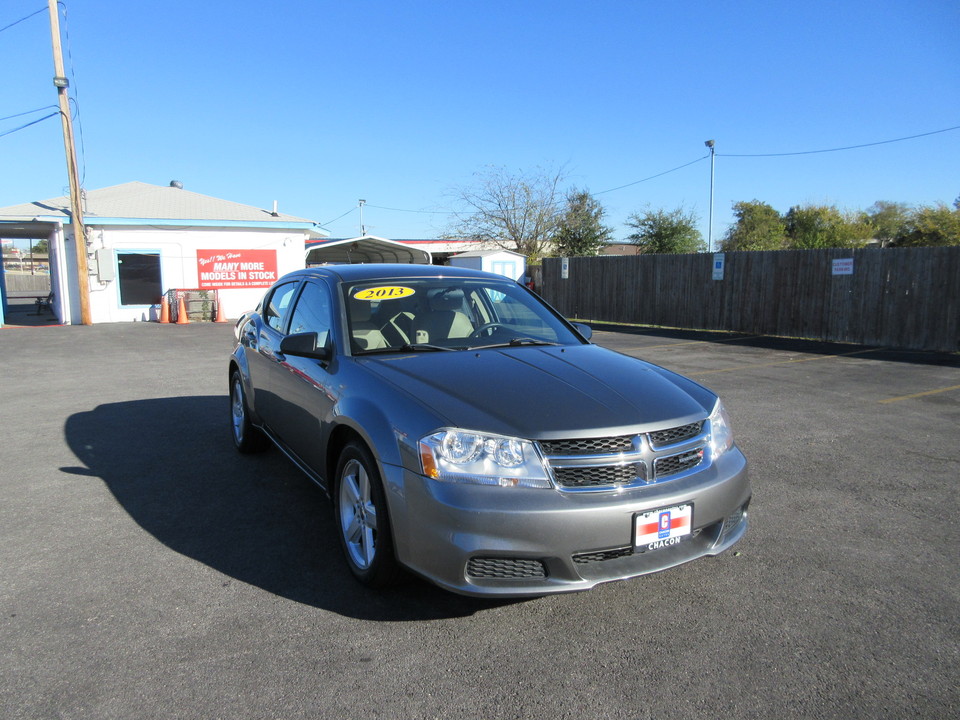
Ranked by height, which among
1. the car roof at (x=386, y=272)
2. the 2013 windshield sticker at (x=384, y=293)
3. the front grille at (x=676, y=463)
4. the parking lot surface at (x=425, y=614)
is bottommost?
the parking lot surface at (x=425, y=614)

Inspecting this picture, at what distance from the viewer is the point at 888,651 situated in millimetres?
2779

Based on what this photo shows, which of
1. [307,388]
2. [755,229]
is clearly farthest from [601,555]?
[755,229]

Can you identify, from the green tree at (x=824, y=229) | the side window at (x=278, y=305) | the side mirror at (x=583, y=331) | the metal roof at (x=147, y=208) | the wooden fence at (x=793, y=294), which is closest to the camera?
the side mirror at (x=583, y=331)

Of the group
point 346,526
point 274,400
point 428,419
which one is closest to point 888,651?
point 428,419

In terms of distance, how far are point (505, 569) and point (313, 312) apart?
2370 millimetres

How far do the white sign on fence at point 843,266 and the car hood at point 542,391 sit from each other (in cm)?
1332

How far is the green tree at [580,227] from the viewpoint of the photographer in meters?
38.7

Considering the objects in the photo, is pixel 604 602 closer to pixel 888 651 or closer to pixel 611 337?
pixel 888 651

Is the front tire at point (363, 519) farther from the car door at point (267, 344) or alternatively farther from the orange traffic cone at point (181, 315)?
the orange traffic cone at point (181, 315)

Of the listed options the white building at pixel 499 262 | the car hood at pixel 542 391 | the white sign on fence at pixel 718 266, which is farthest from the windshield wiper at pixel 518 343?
the white building at pixel 499 262

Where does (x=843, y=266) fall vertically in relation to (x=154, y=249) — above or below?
below

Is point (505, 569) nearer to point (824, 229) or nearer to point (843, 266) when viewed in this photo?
point (843, 266)

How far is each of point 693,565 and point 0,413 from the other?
766cm

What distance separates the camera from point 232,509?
14.6 feet
